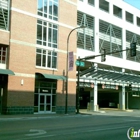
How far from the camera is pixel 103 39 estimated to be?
41.0 meters

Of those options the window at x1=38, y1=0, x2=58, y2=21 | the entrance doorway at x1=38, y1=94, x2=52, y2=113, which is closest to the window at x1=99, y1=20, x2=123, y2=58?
the window at x1=38, y1=0, x2=58, y2=21

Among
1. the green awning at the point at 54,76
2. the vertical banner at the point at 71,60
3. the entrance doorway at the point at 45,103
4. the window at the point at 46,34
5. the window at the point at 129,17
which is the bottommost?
the entrance doorway at the point at 45,103

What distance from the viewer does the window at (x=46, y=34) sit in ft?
99.8

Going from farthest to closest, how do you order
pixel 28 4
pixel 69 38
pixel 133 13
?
pixel 133 13, pixel 69 38, pixel 28 4

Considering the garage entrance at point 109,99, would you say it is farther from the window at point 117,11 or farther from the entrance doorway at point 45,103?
the entrance doorway at point 45,103

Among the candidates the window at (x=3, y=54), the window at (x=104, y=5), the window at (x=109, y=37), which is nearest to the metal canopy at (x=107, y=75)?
the window at (x=109, y=37)

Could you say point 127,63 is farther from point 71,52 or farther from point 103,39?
point 71,52

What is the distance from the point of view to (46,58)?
30859 mm

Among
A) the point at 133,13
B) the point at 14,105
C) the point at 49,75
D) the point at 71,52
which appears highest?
the point at 133,13

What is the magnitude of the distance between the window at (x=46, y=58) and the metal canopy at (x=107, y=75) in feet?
19.2

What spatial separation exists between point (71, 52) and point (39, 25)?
478 centimetres

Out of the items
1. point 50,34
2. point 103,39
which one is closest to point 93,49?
point 103,39

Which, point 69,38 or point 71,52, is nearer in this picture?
point 71,52

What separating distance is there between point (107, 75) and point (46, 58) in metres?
12.2
